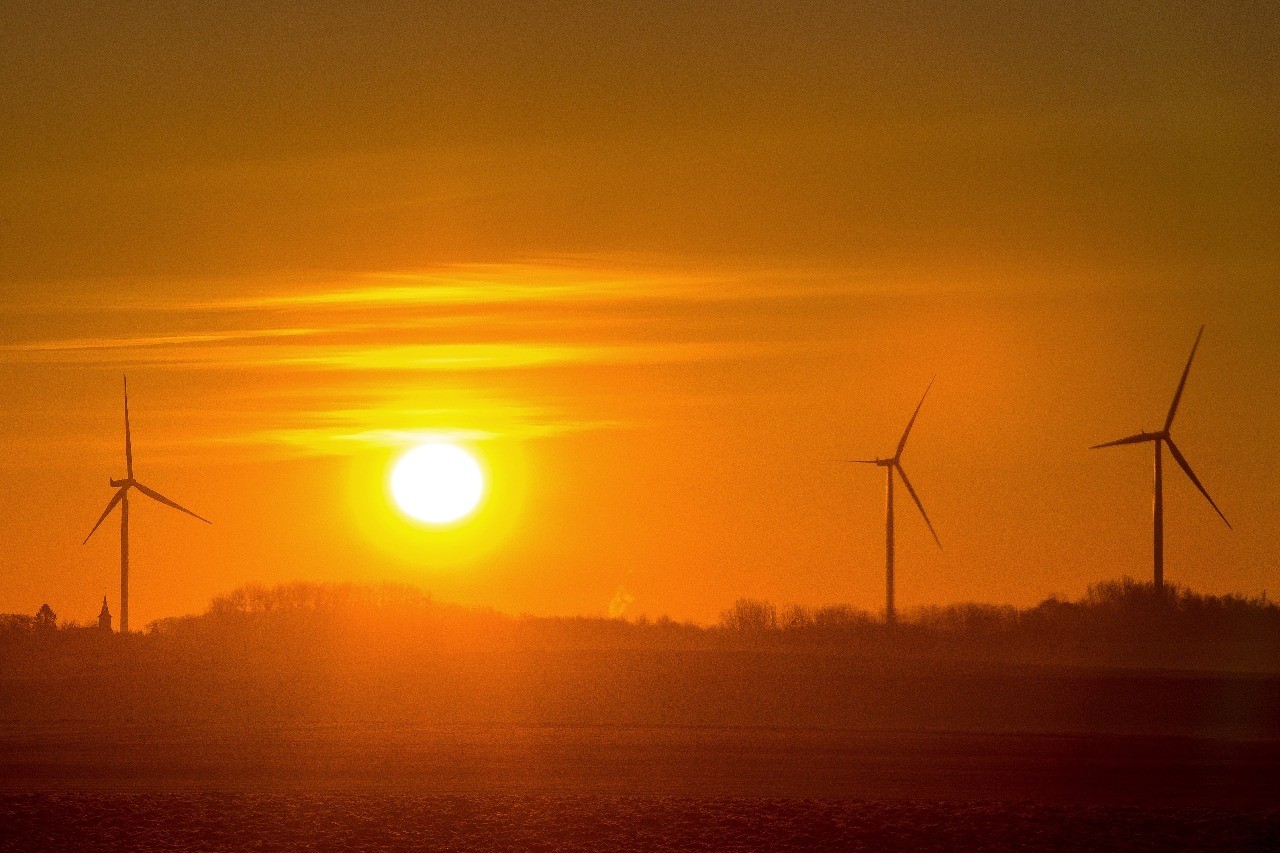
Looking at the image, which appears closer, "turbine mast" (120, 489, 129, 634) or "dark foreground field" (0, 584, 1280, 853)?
"dark foreground field" (0, 584, 1280, 853)

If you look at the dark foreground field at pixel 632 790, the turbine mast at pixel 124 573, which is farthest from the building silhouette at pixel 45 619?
the dark foreground field at pixel 632 790

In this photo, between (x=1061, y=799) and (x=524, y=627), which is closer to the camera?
(x=1061, y=799)

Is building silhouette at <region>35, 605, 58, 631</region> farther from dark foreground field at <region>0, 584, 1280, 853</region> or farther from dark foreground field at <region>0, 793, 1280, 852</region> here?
dark foreground field at <region>0, 793, 1280, 852</region>

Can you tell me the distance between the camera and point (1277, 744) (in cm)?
4766

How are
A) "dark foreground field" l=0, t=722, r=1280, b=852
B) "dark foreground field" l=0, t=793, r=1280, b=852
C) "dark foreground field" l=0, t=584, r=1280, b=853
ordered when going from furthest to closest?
"dark foreground field" l=0, t=584, r=1280, b=853 → "dark foreground field" l=0, t=722, r=1280, b=852 → "dark foreground field" l=0, t=793, r=1280, b=852

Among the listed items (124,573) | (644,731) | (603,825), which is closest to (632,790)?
(603,825)

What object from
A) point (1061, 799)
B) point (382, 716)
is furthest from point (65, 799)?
point (382, 716)

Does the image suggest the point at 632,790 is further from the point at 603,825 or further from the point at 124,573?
the point at 124,573

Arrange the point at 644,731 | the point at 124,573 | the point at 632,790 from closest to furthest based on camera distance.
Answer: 1. the point at 632,790
2. the point at 644,731
3. the point at 124,573

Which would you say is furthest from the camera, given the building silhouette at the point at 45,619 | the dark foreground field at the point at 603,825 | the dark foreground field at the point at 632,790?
the building silhouette at the point at 45,619

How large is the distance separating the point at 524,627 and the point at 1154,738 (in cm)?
6024

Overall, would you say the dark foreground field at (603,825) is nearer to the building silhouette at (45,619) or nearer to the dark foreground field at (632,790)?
the dark foreground field at (632,790)

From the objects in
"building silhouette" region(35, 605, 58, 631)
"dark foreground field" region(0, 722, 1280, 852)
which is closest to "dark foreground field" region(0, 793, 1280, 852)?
"dark foreground field" region(0, 722, 1280, 852)

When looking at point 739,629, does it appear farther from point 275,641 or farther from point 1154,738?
point 1154,738
